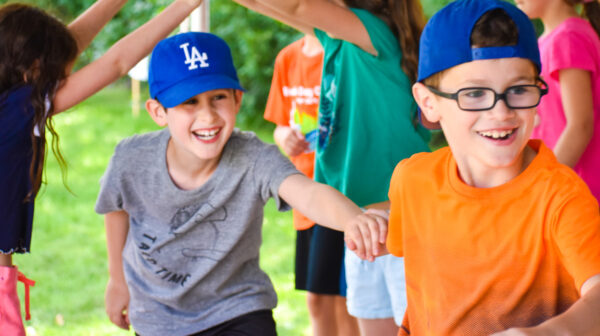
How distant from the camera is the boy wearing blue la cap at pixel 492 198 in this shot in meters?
1.74

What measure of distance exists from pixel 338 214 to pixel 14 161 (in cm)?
112

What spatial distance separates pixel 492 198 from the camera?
183 centimetres

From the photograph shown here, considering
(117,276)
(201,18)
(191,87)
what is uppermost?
(201,18)

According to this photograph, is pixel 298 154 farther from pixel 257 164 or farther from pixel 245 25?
pixel 245 25

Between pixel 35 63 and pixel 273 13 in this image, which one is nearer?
pixel 35 63

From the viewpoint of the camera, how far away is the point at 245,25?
9.08 m

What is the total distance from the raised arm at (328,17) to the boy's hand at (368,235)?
2.78 ft

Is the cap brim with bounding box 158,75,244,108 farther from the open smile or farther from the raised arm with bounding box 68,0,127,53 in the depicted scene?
the open smile

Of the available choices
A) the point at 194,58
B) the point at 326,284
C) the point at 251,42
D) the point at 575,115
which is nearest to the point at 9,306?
the point at 194,58

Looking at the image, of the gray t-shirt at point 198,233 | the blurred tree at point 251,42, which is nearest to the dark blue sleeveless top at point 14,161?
the gray t-shirt at point 198,233

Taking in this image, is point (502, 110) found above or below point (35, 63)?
above

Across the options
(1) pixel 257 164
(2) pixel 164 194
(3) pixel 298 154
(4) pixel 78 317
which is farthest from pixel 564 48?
(4) pixel 78 317

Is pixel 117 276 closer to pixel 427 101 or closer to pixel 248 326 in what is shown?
pixel 248 326

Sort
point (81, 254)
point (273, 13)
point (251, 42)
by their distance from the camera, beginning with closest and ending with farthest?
point (273, 13), point (81, 254), point (251, 42)
